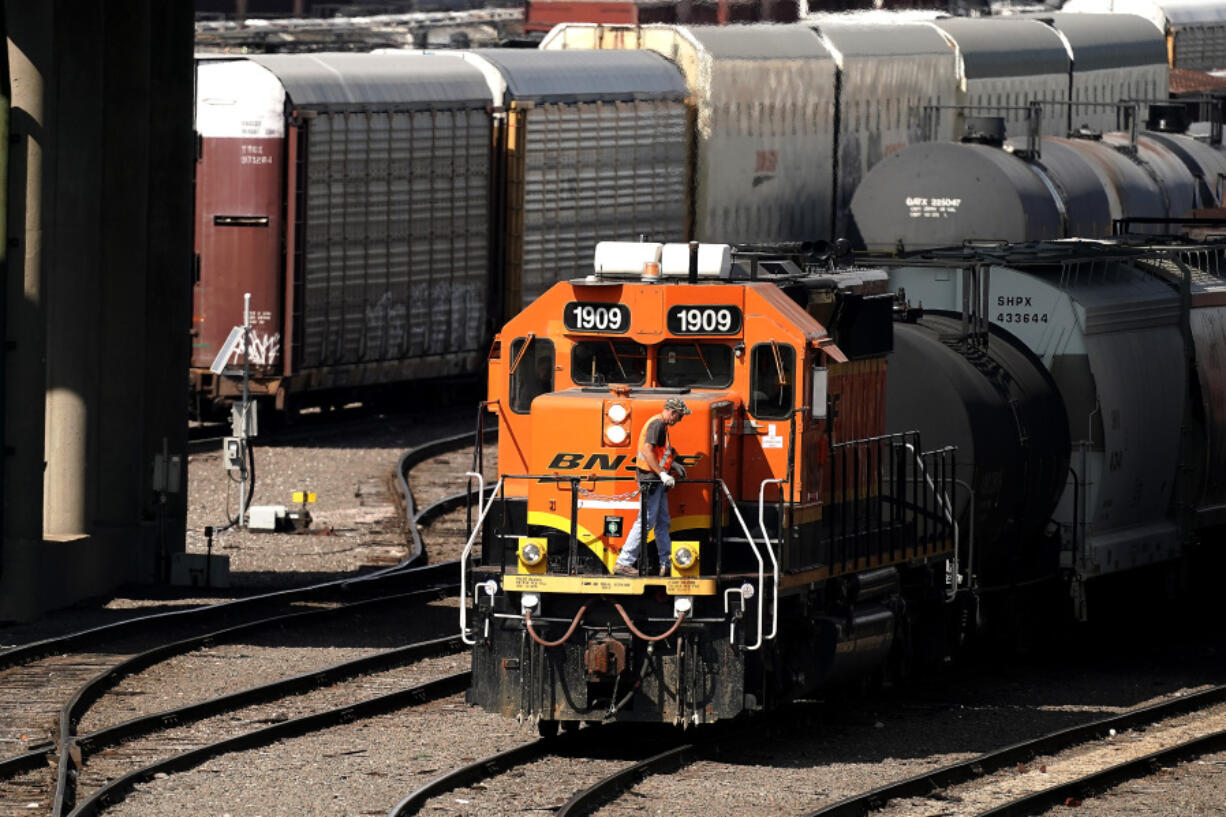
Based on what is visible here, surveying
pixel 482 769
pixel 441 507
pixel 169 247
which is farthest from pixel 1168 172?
pixel 482 769

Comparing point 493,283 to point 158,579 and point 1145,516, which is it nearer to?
point 158,579

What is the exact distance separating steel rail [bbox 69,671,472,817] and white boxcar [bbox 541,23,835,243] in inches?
796

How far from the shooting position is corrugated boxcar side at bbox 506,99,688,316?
1337 inches

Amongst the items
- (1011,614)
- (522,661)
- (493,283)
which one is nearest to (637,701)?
(522,661)

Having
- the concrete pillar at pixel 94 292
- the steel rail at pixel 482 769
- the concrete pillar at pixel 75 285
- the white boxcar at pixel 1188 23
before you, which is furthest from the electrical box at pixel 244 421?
the white boxcar at pixel 1188 23

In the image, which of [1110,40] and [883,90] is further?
[1110,40]

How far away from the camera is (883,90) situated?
38312mm

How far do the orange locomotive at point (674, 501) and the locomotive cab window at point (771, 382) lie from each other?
0.01m

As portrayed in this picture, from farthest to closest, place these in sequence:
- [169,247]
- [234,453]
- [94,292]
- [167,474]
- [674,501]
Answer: [234,453]
[169,247]
[167,474]
[94,292]
[674,501]

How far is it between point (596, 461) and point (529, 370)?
0.98 metres

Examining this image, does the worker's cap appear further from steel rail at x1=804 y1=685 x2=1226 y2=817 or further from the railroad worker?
steel rail at x1=804 y1=685 x2=1226 y2=817

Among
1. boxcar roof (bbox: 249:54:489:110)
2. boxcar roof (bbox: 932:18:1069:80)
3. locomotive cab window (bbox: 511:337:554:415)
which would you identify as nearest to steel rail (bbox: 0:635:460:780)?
locomotive cab window (bbox: 511:337:554:415)

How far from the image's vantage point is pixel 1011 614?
1898cm

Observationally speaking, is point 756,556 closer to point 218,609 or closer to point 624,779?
point 624,779
